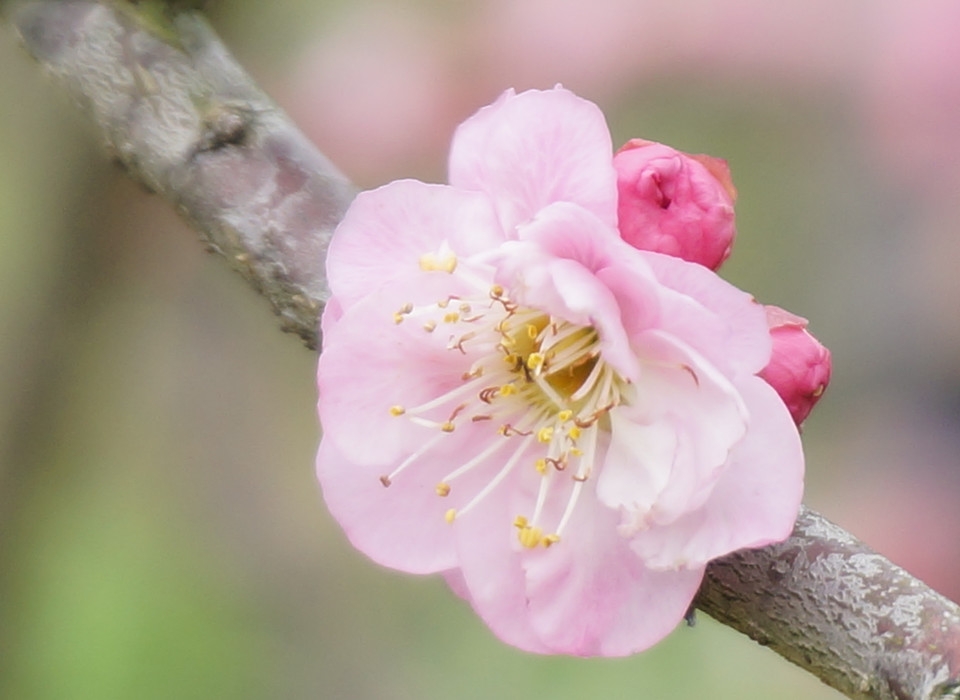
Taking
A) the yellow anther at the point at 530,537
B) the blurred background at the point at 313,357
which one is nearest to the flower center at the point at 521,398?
the yellow anther at the point at 530,537

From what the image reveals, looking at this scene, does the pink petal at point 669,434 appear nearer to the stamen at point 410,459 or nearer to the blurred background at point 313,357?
the stamen at point 410,459

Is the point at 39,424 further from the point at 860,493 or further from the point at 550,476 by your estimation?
the point at 860,493

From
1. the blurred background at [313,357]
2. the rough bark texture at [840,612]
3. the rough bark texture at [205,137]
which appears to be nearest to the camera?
the rough bark texture at [840,612]

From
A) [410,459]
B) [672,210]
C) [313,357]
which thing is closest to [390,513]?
[410,459]

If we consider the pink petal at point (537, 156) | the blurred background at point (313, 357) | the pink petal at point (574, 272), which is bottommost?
the blurred background at point (313, 357)

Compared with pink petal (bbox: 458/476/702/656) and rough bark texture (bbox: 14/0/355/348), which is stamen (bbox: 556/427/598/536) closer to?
pink petal (bbox: 458/476/702/656)

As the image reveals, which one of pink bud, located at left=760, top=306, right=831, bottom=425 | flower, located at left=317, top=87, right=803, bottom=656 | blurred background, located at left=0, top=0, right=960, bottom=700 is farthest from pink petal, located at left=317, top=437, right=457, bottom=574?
blurred background, located at left=0, top=0, right=960, bottom=700
